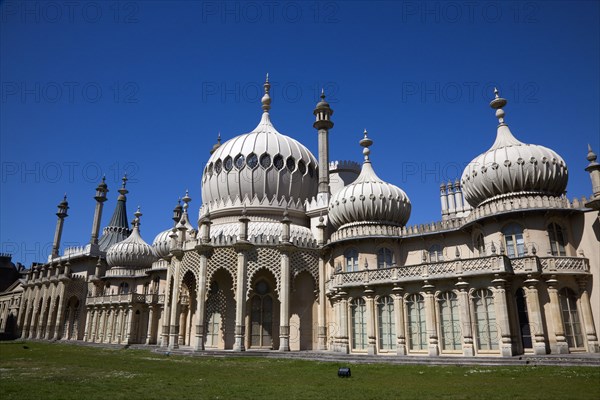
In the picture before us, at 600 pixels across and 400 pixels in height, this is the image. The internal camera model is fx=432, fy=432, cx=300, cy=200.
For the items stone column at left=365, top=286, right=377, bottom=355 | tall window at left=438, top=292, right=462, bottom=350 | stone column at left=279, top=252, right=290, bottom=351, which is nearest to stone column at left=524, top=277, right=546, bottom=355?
tall window at left=438, top=292, right=462, bottom=350

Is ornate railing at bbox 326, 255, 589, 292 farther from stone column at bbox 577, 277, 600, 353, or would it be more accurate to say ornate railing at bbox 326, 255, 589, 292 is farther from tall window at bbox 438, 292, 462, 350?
tall window at bbox 438, 292, 462, 350

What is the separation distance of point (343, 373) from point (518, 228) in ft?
44.8

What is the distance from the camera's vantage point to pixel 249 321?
3033 centimetres

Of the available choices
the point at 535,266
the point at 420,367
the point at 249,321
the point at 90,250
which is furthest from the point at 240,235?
the point at 90,250

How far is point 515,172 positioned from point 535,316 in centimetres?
766

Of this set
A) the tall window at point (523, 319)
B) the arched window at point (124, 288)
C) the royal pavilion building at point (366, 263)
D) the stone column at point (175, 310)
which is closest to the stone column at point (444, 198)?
the royal pavilion building at point (366, 263)

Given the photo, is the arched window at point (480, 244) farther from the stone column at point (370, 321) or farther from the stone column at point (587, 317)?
the stone column at point (370, 321)

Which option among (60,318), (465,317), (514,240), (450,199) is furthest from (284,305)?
(60,318)

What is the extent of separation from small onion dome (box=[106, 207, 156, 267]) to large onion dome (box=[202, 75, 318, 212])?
16909 millimetres

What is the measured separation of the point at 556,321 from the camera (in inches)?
810

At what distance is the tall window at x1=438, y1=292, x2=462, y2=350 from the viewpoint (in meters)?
21.4

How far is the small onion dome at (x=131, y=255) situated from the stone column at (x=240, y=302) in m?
24.9

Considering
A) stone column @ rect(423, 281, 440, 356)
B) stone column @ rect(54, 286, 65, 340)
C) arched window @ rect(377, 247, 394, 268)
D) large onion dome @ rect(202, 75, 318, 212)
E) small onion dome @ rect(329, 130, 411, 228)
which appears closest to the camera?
stone column @ rect(423, 281, 440, 356)

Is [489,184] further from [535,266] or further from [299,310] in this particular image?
[299,310]
